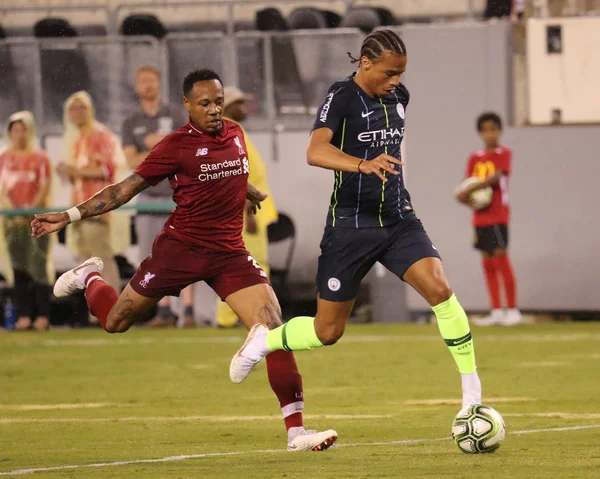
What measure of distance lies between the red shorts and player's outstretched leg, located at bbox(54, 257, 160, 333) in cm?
12

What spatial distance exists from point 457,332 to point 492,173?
939 cm

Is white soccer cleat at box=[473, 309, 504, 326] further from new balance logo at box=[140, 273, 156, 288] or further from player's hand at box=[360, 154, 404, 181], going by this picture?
player's hand at box=[360, 154, 404, 181]

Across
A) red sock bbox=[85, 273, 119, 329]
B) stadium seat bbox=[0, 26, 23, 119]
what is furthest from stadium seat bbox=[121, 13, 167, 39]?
red sock bbox=[85, 273, 119, 329]

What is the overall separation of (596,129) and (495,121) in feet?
6.15

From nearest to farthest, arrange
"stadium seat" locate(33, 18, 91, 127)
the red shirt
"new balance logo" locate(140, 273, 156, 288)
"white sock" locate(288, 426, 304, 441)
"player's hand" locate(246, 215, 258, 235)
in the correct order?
"white sock" locate(288, 426, 304, 441), "new balance logo" locate(140, 273, 156, 288), "player's hand" locate(246, 215, 258, 235), the red shirt, "stadium seat" locate(33, 18, 91, 127)

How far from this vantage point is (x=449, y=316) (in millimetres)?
8195

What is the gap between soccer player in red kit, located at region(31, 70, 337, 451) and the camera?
852 cm

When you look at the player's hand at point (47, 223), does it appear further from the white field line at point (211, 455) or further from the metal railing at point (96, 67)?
the metal railing at point (96, 67)

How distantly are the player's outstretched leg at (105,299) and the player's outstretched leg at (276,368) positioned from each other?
0.79 m

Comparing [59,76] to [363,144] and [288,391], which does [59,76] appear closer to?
[363,144]

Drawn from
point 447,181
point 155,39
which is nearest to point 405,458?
point 447,181

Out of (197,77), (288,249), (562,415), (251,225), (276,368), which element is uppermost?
(197,77)

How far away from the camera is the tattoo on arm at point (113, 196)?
28.4ft

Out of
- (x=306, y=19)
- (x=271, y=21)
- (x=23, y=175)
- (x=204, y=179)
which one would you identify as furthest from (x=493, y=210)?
(x=204, y=179)
